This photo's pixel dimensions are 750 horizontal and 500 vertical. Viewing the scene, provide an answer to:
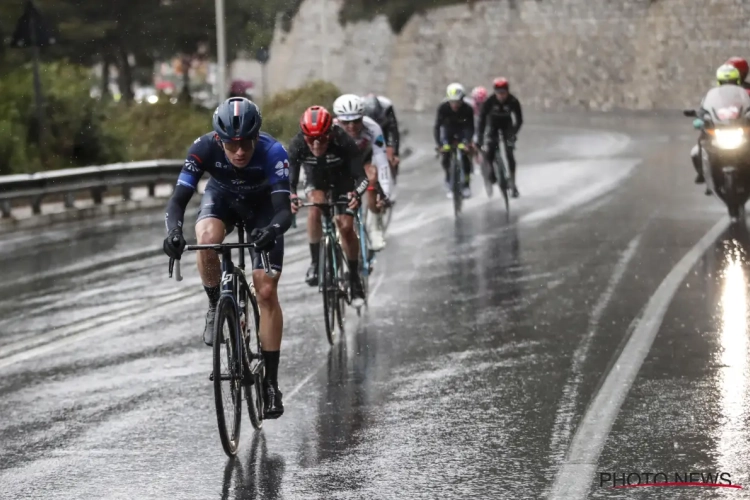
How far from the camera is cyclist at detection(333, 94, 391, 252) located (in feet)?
39.7

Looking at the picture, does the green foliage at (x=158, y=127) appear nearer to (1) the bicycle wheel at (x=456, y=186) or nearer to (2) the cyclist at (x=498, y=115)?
(2) the cyclist at (x=498, y=115)

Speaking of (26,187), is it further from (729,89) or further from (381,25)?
(381,25)

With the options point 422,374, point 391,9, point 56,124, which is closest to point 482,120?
point 56,124

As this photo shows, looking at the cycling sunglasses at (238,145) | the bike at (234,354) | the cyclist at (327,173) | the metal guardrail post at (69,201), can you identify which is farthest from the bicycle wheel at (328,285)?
the metal guardrail post at (69,201)

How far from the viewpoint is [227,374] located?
7281 millimetres

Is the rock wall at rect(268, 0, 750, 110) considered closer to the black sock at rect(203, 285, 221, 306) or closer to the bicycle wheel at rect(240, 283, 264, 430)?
the bicycle wheel at rect(240, 283, 264, 430)

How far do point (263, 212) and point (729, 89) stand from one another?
1155 centimetres

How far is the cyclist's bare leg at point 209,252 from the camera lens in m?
7.63

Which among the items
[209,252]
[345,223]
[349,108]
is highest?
[349,108]

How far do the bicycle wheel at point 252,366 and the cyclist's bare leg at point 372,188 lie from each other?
5184 millimetres

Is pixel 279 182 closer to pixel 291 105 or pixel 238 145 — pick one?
pixel 238 145

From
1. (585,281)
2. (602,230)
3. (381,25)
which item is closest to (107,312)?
(585,281)

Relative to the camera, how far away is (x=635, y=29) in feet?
224

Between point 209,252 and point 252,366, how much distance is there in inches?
26.6
